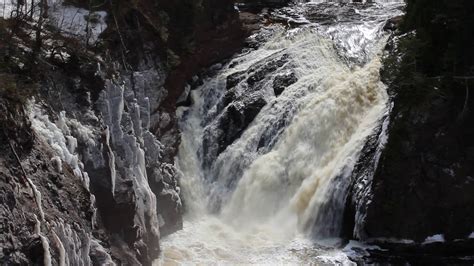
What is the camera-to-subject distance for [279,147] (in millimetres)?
15156

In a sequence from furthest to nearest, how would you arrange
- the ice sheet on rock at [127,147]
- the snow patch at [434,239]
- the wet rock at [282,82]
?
the wet rock at [282,82] → the snow patch at [434,239] → the ice sheet on rock at [127,147]

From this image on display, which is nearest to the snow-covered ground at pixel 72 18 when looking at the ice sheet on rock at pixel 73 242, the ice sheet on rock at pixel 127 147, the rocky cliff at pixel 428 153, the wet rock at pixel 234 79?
the ice sheet on rock at pixel 127 147

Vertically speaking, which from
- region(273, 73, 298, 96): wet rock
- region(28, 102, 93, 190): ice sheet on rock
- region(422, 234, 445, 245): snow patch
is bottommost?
region(422, 234, 445, 245): snow patch

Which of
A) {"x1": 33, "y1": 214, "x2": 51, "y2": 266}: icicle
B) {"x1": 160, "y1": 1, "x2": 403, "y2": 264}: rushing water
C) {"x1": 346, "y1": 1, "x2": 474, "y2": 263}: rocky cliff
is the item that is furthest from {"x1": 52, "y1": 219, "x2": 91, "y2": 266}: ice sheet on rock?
{"x1": 346, "y1": 1, "x2": 474, "y2": 263}: rocky cliff

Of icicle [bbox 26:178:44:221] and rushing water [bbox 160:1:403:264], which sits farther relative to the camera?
rushing water [bbox 160:1:403:264]

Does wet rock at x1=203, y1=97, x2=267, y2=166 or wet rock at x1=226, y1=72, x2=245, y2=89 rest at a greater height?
wet rock at x1=226, y1=72, x2=245, y2=89

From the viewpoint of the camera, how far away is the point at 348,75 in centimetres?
1617

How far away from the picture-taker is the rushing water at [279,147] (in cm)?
1323

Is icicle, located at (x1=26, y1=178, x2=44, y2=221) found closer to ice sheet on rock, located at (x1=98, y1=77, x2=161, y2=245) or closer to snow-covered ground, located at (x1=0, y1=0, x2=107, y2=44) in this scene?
ice sheet on rock, located at (x1=98, y1=77, x2=161, y2=245)

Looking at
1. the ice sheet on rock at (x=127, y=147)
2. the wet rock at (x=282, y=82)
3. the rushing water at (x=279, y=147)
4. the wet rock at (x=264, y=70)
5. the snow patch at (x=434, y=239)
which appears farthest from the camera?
the wet rock at (x=264, y=70)

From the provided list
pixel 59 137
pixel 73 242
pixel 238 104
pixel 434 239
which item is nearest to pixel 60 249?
pixel 73 242

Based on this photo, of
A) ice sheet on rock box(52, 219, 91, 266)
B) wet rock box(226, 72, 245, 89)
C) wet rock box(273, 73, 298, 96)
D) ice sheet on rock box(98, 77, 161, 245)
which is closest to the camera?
ice sheet on rock box(52, 219, 91, 266)

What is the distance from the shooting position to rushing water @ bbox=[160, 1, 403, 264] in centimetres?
1323

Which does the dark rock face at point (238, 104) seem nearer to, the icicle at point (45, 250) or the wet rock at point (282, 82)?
the wet rock at point (282, 82)
